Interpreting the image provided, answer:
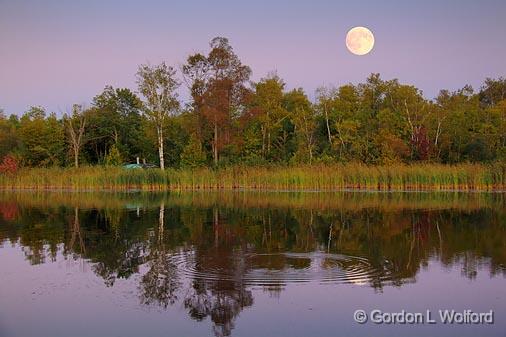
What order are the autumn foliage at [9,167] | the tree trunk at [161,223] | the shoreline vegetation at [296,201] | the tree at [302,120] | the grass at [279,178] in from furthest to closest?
1. the tree at [302,120]
2. the autumn foliage at [9,167]
3. the grass at [279,178]
4. the shoreline vegetation at [296,201]
5. the tree trunk at [161,223]

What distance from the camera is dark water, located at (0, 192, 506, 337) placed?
805 cm

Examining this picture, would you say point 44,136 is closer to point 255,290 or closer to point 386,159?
point 386,159

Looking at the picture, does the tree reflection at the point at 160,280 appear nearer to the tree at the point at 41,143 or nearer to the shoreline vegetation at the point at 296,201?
the shoreline vegetation at the point at 296,201

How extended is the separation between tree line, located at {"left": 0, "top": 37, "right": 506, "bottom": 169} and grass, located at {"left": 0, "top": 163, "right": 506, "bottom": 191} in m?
4.86

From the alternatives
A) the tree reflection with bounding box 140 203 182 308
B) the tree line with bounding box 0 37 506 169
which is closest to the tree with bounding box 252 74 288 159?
the tree line with bounding box 0 37 506 169

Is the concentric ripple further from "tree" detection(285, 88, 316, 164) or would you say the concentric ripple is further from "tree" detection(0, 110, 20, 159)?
"tree" detection(0, 110, 20, 159)

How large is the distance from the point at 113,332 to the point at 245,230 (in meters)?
9.31

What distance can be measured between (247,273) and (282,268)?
0.78 m

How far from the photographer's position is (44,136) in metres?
49.7

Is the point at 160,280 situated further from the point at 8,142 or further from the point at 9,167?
the point at 8,142

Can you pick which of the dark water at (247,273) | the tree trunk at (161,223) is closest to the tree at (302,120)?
the tree trunk at (161,223)

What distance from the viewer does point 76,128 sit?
51469 millimetres

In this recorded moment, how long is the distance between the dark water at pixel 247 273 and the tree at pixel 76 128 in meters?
28.7

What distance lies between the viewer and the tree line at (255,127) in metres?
44.9
